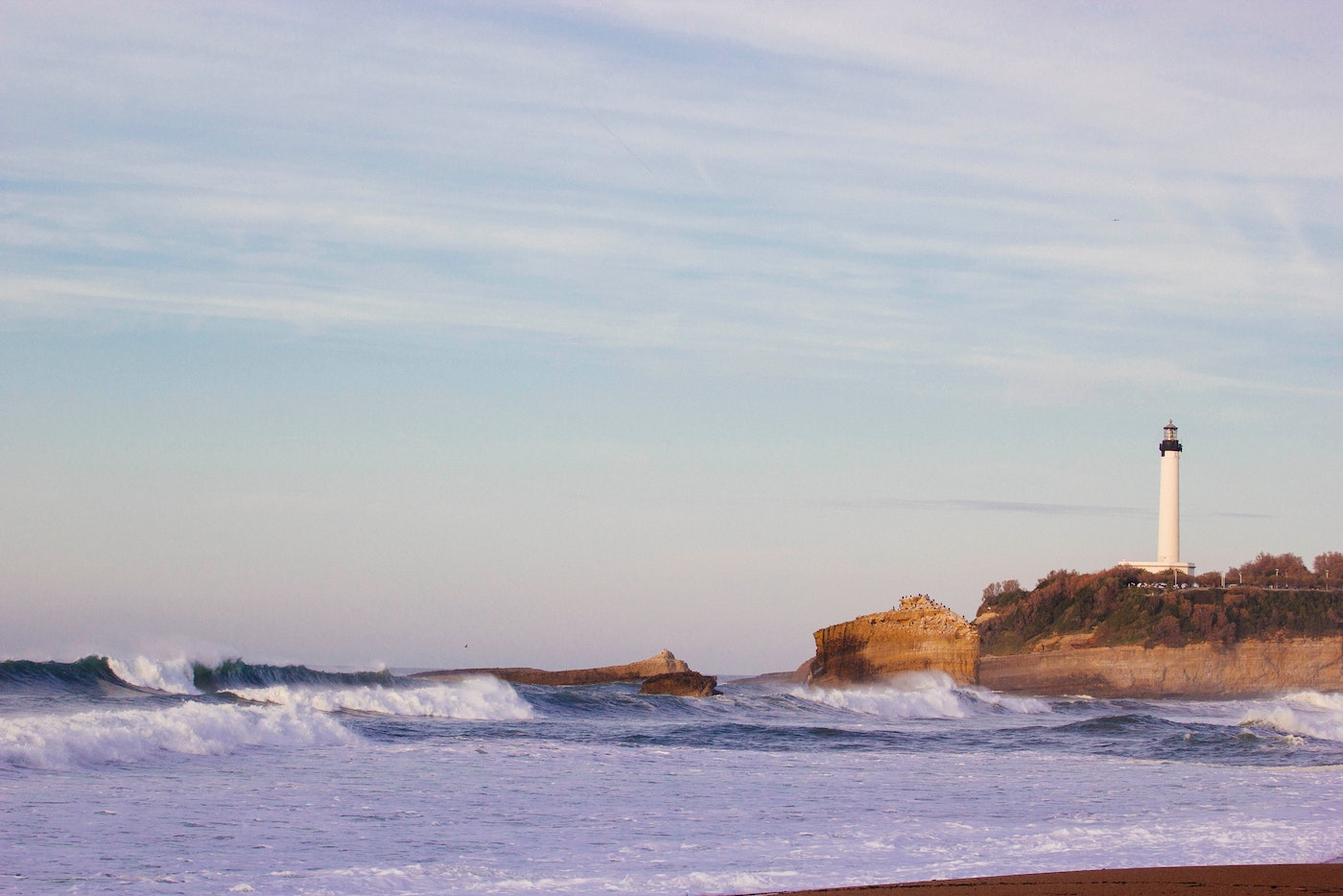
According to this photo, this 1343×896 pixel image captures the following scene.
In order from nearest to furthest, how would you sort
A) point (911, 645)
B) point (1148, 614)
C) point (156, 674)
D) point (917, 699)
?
1. point (156, 674)
2. point (917, 699)
3. point (911, 645)
4. point (1148, 614)

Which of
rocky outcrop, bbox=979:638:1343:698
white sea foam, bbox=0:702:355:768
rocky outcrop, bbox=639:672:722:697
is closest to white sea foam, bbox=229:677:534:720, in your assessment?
white sea foam, bbox=0:702:355:768

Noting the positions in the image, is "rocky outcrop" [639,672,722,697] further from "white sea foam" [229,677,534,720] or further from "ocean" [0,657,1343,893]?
"ocean" [0,657,1343,893]

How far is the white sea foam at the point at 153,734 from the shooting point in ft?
47.1

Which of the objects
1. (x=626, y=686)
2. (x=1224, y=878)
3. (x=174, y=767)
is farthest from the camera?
(x=626, y=686)

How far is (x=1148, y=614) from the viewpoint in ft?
219

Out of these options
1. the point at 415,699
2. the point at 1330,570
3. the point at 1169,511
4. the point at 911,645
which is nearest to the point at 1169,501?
the point at 1169,511

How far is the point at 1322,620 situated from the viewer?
65.8m

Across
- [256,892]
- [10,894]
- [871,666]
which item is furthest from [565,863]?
[871,666]

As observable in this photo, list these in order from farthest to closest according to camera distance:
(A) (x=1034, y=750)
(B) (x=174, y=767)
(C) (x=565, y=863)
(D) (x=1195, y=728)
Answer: (D) (x=1195, y=728) < (A) (x=1034, y=750) < (B) (x=174, y=767) < (C) (x=565, y=863)

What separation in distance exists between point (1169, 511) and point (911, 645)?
109 feet

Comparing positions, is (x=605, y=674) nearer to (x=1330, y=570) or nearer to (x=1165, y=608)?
(x=1165, y=608)

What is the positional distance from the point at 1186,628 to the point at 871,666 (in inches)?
1095

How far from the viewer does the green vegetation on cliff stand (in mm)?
65000

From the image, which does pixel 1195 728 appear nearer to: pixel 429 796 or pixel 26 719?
pixel 429 796
